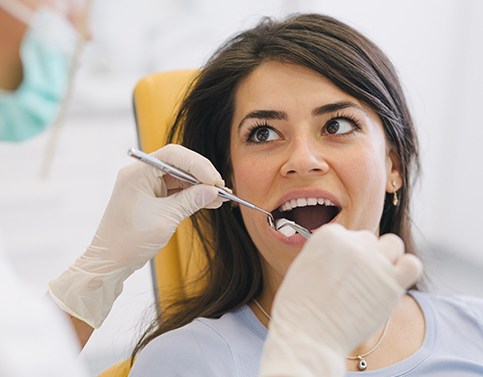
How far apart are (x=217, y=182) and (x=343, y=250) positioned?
458 mm

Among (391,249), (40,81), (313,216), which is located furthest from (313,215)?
(40,81)

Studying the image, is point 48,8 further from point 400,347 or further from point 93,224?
point 93,224

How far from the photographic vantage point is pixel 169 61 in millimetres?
3377

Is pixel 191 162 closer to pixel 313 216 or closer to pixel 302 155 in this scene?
pixel 302 155

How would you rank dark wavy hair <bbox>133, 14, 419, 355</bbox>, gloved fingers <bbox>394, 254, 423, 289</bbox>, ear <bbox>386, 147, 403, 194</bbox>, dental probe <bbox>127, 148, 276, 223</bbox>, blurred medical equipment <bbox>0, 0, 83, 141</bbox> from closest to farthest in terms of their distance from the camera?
gloved fingers <bbox>394, 254, 423, 289</bbox> → dental probe <bbox>127, 148, 276, 223</bbox> → dark wavy hair <bbox>133, 14, 419, 355</bbox> → ear <bbox>386, 147, 403, 194</bbox> → blurred medical equipment <bbox>0, 0, 83, 141</bbox>

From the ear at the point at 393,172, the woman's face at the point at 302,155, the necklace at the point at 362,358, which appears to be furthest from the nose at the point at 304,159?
the necklace at the point at 362,358

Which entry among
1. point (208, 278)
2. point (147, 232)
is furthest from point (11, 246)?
point (147, 232)

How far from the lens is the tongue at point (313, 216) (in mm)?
1522

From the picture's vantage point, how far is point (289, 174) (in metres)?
1.38

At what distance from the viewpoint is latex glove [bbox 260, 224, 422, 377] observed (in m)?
0.91

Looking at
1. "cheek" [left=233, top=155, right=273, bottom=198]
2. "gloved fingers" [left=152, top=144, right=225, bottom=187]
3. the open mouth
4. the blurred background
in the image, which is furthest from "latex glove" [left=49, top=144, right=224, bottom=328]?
the blurred background

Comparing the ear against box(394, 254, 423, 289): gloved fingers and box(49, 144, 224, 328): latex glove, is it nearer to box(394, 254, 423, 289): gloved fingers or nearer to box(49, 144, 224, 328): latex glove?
box(49, 144, 224, 328): latex glove

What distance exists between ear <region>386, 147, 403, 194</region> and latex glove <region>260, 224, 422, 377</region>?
0.65 meters

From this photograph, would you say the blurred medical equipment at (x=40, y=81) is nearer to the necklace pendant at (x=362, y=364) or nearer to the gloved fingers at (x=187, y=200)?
the gloved fingers at (x=187, y=200)
